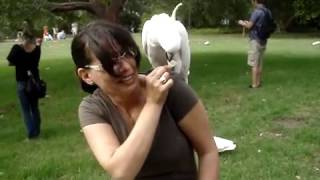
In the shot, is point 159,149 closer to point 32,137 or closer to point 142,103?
point 142,103

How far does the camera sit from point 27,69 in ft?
25.0

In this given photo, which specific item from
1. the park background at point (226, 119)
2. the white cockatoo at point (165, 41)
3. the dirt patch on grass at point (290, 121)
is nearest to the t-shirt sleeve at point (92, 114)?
the white cockatoo at point (165, 41)

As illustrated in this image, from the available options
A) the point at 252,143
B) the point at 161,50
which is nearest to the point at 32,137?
the point at 252,143

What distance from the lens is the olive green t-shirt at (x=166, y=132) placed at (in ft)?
6.84

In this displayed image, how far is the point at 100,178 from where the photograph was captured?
554cm

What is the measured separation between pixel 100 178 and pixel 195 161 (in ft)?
11.4

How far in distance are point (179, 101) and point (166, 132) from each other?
12cm

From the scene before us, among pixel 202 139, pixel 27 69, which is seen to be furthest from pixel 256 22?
pixel 202 139

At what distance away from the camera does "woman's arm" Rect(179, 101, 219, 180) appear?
6.98ft

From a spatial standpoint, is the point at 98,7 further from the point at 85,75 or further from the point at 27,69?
the point at 85,75

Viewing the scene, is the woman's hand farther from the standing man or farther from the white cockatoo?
the standing man

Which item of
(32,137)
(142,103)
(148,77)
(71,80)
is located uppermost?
(148,77)

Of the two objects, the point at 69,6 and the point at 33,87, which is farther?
the point at 69,6

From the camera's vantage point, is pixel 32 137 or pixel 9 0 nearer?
pixel 32 137
